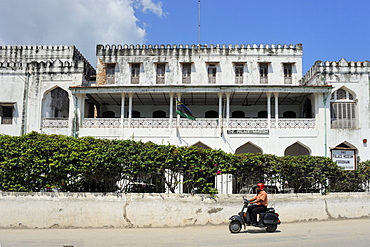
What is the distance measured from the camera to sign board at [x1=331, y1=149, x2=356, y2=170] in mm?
14531

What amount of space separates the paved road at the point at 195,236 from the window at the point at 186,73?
46.5ft

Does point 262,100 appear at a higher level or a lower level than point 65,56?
lower

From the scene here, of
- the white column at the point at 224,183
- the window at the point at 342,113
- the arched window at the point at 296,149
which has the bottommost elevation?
the white column at the point at 224,183

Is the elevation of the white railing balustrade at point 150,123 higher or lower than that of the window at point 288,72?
lower

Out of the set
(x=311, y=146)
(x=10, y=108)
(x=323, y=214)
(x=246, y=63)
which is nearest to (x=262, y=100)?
(x=246, y=63)

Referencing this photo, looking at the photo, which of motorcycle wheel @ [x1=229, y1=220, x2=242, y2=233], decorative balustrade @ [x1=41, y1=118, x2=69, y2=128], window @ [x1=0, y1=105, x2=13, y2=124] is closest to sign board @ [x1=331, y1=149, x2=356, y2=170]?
motorcycle wheel @ [x1=229, y1=220, x2=242, y2=233]

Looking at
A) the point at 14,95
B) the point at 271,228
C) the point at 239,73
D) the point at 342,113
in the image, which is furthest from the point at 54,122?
the point at 342,113

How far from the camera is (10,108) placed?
69.8 feet

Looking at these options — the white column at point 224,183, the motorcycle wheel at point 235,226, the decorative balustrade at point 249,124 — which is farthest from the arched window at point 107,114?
the motorcycle wheel at point 235,226

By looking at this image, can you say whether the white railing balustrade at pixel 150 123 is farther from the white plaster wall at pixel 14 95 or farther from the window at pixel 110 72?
the white plaster wall at pixel 14 95

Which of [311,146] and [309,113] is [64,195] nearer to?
[311,146]

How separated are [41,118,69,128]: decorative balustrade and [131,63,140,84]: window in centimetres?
527

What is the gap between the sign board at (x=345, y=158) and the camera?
14531 mm

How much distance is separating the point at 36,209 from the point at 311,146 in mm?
14525
